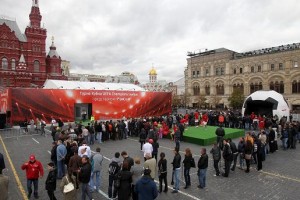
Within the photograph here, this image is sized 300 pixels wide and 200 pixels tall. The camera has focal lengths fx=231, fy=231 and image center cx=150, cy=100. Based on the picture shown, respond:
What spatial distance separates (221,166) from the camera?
462 inches

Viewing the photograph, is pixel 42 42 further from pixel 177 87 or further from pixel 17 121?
pixel 177 87

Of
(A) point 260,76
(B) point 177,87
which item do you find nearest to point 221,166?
(A) point 260,76

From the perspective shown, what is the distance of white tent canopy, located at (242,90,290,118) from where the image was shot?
82.8 ft

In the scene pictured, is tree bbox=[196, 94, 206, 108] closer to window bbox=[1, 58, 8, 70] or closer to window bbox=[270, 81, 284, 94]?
window bbox=[270, 81, 284, 94]

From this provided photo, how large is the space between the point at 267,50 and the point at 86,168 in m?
53.9

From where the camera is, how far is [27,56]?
4850 cm

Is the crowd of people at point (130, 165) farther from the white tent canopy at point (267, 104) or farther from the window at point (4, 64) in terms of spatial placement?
the window at point (4, 64)

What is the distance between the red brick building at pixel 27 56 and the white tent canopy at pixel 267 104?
132ft

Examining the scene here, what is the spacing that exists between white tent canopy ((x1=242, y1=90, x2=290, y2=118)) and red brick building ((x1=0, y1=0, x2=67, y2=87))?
4016 cm

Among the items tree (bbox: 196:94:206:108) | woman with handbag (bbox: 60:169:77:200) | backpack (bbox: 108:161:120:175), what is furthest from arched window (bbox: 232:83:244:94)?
woman with handbag (bbox: 60:169:77:200)

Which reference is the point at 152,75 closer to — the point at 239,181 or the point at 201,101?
the point at 201,101

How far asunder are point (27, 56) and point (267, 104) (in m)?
45.9

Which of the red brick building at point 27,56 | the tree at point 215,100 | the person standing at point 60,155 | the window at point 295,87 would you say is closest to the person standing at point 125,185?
the person standing at point 60,155

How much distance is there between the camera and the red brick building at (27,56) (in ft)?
149
